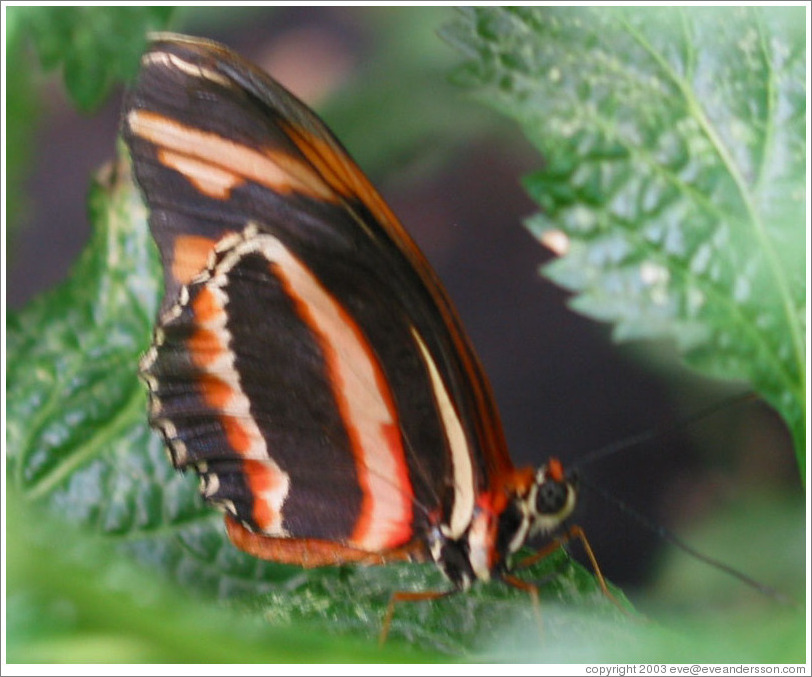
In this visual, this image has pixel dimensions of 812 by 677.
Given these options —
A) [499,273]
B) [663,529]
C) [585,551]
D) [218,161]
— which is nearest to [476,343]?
[499,273]

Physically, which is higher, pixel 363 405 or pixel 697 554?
pixel 363 405

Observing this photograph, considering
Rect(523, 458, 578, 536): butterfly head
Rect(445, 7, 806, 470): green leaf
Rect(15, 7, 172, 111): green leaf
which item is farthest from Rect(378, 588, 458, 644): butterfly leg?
Rect(15, 7, 172, 111): green leaf

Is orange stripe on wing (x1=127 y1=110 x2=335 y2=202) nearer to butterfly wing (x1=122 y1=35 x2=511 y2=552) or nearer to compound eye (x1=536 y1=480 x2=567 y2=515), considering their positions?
butterfly wing (x1=122 y1=35 x2=511 y2=552)

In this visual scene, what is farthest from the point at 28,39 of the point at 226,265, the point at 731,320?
the point at 731,320

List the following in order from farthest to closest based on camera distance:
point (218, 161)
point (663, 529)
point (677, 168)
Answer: point (663, 529)
point (677, 168)
point (218, 161)

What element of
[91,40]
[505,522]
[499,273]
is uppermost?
[91,40]

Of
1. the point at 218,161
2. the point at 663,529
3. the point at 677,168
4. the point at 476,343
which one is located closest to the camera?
the point at 218,161

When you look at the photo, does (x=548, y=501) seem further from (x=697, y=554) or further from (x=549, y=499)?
(x=697, y=554)
